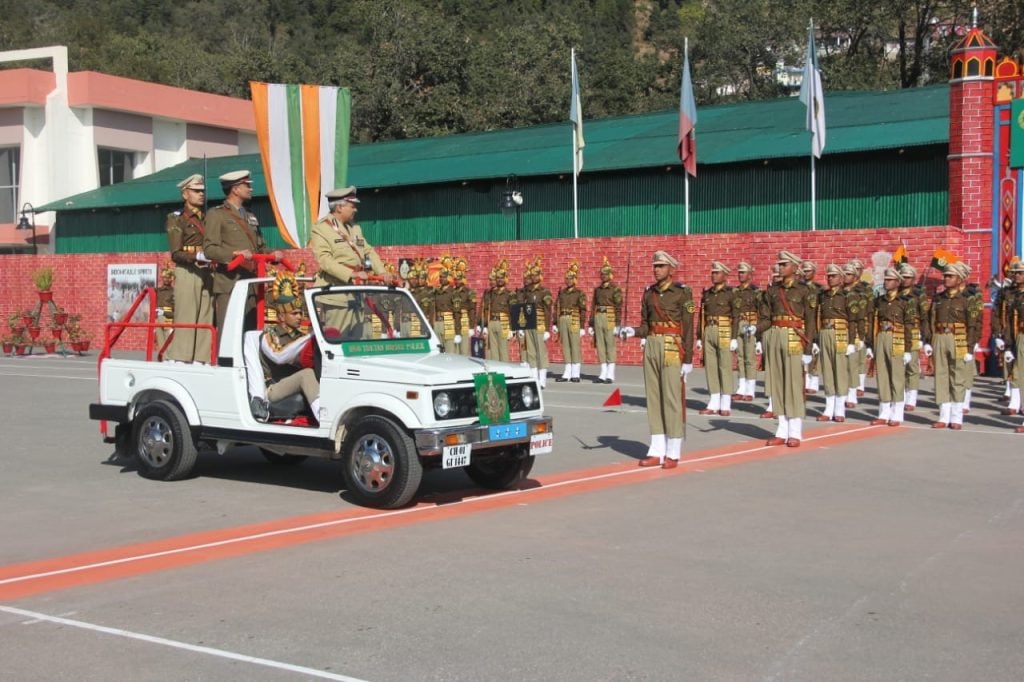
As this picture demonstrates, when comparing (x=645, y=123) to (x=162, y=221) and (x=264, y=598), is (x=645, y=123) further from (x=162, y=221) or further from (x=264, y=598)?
(x=264, y=598)

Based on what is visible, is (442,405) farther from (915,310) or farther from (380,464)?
(915,310)

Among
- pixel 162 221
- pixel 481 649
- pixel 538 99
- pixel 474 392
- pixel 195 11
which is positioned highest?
pixel 195 11

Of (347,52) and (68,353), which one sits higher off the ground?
(347,52)

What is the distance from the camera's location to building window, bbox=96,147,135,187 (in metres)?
51.4

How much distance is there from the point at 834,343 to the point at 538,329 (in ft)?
22.2

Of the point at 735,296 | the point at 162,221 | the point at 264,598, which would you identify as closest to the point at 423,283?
the point at 735,296

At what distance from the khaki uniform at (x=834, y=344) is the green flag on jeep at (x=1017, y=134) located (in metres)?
8.02

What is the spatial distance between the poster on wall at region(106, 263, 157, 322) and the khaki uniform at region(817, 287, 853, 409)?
24.5 metres

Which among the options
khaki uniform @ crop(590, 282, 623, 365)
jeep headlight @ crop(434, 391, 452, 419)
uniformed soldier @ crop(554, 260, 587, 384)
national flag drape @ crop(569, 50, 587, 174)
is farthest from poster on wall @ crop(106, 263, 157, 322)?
jeep headlight @ crop(434, 391, 452, 419)

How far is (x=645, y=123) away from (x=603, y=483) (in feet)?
91.5

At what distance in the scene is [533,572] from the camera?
789 cm

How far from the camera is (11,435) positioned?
603 inches

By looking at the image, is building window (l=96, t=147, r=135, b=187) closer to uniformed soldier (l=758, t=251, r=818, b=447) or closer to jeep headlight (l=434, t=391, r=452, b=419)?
uniformed soldier (l=758, t=251, r=818, b=447)

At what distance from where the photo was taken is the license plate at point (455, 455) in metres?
9.70
